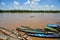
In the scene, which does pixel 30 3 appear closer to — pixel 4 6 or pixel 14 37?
pixel 4 6

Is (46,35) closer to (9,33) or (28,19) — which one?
(28,19)

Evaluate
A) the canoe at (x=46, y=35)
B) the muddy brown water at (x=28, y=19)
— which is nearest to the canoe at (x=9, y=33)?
the muddy brown water at (x=28, y=19)

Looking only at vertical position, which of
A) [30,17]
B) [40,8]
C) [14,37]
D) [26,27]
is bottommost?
[14,37]

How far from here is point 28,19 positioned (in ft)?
5.07

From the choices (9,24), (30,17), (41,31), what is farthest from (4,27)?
(41,31)

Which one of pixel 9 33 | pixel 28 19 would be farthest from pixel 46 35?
pixel 9 33

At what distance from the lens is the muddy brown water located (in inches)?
60.5

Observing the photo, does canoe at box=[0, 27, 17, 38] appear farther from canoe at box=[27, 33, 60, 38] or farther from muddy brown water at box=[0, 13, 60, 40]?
canoe at box=[27, 33, 60, 38]

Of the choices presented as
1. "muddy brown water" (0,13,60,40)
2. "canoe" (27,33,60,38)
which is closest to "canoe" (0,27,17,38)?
"muddy brown water" (0,13,60,40)

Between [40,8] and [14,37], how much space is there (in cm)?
50

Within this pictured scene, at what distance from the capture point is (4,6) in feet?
5.06

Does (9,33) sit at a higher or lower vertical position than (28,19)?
lower

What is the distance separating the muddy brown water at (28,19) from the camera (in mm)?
1536

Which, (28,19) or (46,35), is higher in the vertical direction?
(28,19)
